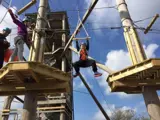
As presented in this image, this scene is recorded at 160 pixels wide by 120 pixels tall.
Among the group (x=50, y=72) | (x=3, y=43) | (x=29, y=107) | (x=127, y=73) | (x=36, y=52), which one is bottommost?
(x=29, y=107)

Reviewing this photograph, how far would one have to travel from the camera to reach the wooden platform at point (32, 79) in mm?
5829

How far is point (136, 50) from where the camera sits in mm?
7051

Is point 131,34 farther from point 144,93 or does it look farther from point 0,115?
point 0,115

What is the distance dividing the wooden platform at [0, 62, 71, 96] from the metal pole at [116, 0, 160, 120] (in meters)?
2.26

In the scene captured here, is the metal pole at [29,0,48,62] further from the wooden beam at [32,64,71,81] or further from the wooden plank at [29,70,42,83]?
the wooden beam at [32,64,71,81]

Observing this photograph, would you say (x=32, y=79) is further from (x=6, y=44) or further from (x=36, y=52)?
(x=6, y=44)

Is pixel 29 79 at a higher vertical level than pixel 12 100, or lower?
lower

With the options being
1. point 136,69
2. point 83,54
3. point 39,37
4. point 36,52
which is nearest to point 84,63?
point 83,54

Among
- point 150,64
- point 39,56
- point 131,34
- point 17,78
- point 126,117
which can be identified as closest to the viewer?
point 150,64

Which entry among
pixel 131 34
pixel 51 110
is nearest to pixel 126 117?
pixel 51 110

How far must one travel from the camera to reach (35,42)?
287 inches

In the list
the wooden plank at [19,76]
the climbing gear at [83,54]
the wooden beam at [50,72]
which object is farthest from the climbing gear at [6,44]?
the climbing gear at [83,54]

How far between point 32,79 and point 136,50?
11.2ft

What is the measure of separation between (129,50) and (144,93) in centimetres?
156
